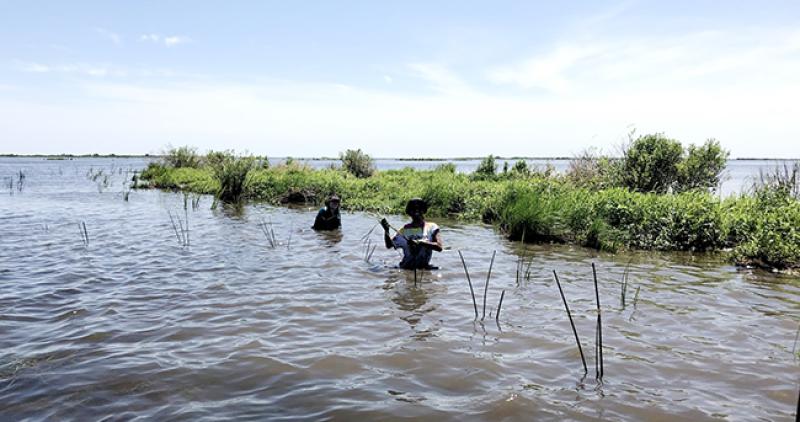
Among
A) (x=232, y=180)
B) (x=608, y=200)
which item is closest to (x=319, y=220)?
(x=608, y=200)

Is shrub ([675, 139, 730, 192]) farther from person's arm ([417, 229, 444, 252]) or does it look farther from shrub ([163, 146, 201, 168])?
shrub ([163, 146, 201, 168])

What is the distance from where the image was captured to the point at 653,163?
17797mm

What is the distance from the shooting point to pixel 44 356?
5328 mm

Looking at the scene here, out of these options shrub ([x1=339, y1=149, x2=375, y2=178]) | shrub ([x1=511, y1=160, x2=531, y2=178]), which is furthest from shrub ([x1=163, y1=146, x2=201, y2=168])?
shrub ([x1=511, y1=160, x2=531, y2=178])

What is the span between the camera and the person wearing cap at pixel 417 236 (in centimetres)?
909

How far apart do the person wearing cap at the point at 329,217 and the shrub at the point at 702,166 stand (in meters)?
11.4

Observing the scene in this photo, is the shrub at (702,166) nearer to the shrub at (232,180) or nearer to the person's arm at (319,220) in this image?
the person's arm at (319,220)

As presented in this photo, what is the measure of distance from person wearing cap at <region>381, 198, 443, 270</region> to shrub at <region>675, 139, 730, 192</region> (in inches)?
471

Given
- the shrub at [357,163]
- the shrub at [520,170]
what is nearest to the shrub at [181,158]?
the shrub at [357,163]

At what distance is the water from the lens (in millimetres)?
4406

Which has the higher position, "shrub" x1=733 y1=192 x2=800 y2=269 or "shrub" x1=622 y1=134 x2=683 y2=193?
"shrub" x1=622 y1=134 x2=683 y2=193

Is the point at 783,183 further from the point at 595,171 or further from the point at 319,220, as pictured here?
the point at 319,220

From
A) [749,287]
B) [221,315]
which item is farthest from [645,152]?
[221,315]

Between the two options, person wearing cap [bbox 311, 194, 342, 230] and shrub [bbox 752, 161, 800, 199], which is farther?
person wearing cap [bbox 311, 194, 342, 230]
